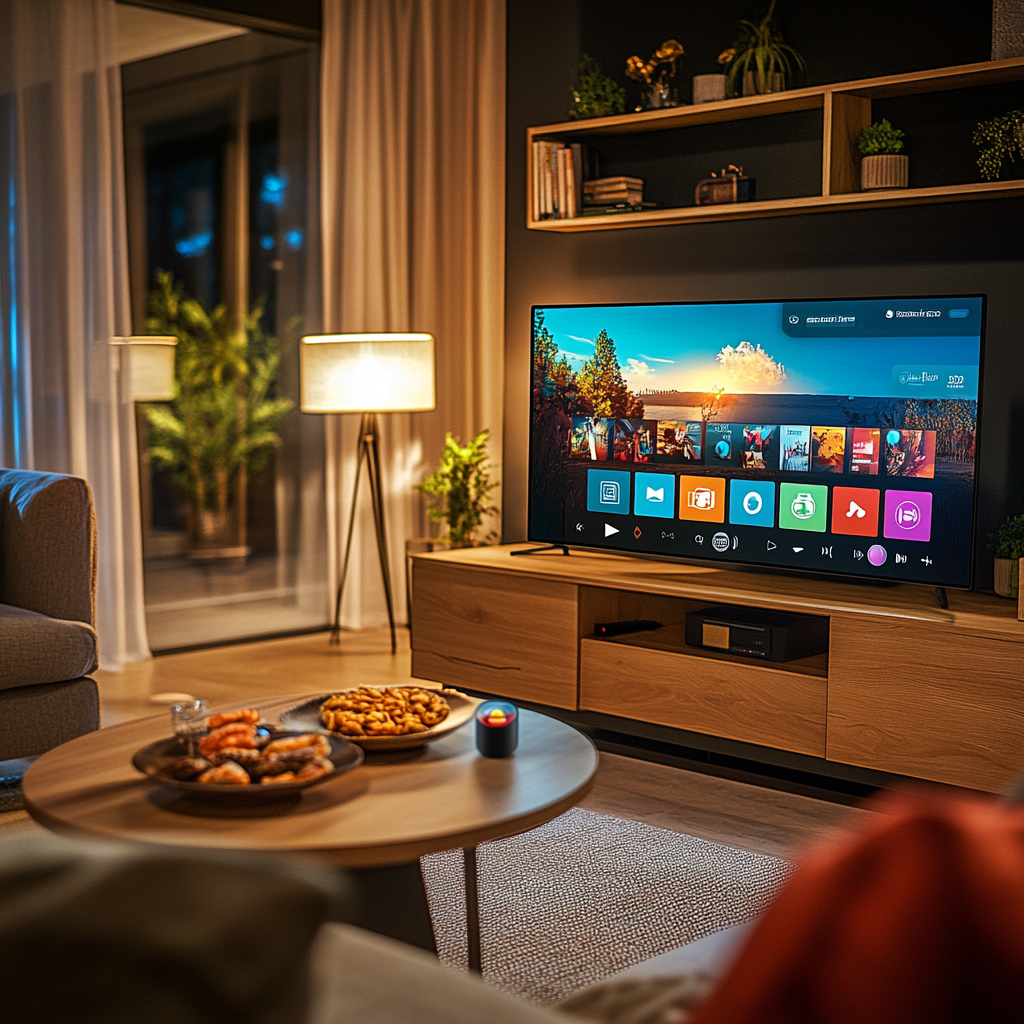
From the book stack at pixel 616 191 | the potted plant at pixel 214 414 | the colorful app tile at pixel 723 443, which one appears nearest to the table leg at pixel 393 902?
the colorful app tile at pixel 723 443

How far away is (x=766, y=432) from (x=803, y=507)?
0.24 m

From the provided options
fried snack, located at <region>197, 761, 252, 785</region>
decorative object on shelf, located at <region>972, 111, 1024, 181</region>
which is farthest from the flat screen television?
fried snack, located at <region>197, 761, 252, 785</region>

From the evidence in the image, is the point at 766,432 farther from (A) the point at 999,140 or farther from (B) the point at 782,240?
(A) the point at 999,140

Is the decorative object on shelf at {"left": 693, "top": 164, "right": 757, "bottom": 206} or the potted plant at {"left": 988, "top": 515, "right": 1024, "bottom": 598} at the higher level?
the decorative object on shelf at {"left": 693, "top": 164, "right": 757, "bottom": 206}

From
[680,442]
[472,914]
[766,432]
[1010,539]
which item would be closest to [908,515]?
[1010,539]

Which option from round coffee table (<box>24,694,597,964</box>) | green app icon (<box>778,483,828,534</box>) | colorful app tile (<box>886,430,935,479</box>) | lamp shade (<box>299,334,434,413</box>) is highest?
lamp shade (<box>299,334,434,413</box>)

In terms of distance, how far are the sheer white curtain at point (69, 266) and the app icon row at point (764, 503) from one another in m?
2.03

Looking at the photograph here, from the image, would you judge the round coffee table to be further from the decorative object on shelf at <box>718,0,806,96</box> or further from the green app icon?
the decorative object on shelf at <box>718,0,806,96</box>

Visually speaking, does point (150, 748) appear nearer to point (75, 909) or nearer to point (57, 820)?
point (57, 820)

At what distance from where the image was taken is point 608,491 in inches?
152

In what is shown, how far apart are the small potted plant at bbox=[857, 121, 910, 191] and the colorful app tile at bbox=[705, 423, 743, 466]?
0.77 metres

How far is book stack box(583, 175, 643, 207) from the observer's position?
3.98 metres

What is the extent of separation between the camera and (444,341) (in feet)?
17.6

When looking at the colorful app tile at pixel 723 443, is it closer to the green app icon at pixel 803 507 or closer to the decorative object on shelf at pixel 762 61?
the green app icon at pixel 803 507
